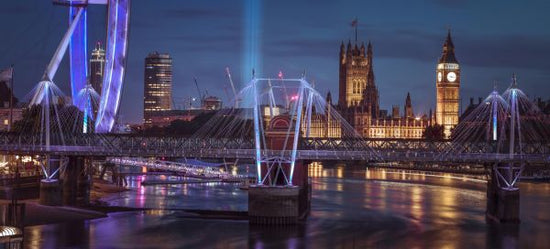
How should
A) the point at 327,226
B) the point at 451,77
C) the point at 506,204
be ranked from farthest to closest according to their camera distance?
the point at 451,77 → the point at 506,204 → the point at 327,226

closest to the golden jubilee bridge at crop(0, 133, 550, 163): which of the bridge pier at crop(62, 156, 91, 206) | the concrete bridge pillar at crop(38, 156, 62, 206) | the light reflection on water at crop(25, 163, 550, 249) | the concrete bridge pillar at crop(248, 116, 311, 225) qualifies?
the bridge pier at crop(62, 156, 91, 206)

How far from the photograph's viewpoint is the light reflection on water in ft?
178

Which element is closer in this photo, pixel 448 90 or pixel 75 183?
pixel 75 183

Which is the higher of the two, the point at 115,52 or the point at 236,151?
the point at 115,52

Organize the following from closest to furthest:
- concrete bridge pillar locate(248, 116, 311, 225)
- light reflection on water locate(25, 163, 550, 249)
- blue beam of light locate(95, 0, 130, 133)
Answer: light reflection on water locate(25, 163, 550, 249)
concrete bridge pillar locate(248, 116, 311, 225)
blue beam of light locate(95, 0, 130, 133)

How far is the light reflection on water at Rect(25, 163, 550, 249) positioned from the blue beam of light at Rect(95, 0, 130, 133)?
696 cm

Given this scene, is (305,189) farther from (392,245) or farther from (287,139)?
(392,245)

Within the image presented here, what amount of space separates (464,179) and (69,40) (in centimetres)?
6357

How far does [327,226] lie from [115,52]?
23348mm

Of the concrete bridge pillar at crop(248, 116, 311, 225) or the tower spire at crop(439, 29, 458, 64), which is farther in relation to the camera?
the tower spire at crop(439, 29, 458, 64)

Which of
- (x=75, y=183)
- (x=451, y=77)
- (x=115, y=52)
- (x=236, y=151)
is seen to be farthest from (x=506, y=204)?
(x=451, y=77)

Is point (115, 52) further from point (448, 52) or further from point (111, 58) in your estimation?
point (448, 52)

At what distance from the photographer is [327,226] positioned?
203 ft

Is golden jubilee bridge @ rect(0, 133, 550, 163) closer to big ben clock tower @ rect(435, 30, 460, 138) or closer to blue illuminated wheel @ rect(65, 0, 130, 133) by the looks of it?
blue illuminated wheel @ rect(65, 0, 130, 133)
